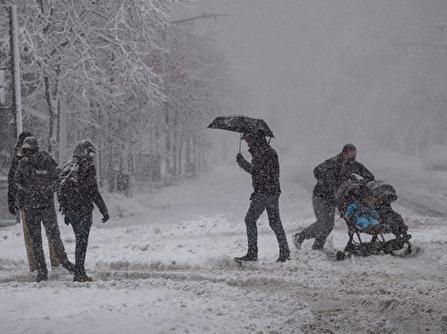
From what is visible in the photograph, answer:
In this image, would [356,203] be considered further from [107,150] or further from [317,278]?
[107,150]

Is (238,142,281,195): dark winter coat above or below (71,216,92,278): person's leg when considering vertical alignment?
above

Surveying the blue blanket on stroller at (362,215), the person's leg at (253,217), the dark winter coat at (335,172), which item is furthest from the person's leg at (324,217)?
the person's leg at (253,217)

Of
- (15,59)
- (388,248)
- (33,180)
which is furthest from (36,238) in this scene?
(15,59)

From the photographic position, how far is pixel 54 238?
8680 millimetres

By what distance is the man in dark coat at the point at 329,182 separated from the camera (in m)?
9.38

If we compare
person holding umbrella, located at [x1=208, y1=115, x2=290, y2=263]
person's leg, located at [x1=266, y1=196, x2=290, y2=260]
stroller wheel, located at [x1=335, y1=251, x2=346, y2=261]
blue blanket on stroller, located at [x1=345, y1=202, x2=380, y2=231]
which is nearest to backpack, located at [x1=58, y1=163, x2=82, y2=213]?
person holding umbrella, located at [x1=208, y1=115, x2=290, y2=263]

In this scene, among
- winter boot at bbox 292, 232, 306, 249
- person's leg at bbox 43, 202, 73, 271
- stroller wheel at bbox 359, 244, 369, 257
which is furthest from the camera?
winter boot at bbox 292, 232, 306, 249

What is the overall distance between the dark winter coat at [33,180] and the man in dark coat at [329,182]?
4.42 meters

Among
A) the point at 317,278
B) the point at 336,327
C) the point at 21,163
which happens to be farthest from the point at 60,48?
the point at 336,327

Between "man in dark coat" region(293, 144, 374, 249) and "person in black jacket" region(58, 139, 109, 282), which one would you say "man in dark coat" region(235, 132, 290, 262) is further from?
"person in black jacket" region(58, 139, 109, 282)

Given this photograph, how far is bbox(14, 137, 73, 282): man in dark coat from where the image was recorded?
Result: 25.8ft

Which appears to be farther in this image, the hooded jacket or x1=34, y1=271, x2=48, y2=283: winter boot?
x1=34, y1=271, x2=48, y2=283: winter boot

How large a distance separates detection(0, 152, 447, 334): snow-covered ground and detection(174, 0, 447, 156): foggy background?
9.29m

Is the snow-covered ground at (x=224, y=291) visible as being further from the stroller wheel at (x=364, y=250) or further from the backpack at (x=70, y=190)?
the backpack at (x=70, y=190)
